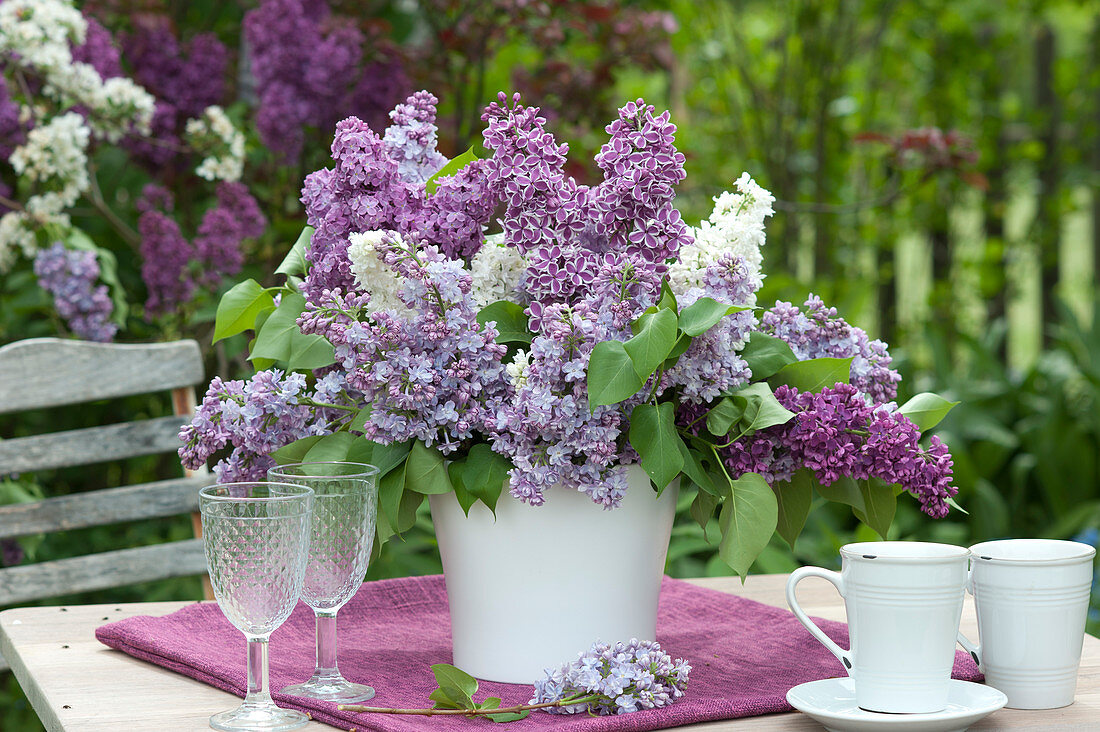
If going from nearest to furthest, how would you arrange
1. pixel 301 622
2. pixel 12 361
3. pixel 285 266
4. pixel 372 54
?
pixel 285 266, pixel 301 622, pixel 12 361, pixel 372 54

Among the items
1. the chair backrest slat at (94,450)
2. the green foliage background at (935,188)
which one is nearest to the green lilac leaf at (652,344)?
the chair backrest slat at (94,450)

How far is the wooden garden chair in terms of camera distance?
5.19 feet

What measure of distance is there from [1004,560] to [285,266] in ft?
1.97

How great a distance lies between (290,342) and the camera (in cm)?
95

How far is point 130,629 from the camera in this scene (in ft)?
3.50

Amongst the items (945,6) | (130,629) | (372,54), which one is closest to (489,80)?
(372,54)

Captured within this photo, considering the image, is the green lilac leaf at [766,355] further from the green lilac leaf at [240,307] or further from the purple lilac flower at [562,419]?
the green lilac leaf at [240,307]

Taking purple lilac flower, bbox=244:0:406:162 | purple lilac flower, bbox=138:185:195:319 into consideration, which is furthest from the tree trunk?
purple lilac flower, bbox=138:185:195:319

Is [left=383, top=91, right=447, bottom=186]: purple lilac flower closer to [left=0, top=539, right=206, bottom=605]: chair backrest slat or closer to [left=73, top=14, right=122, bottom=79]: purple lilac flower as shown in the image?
[left=0, top=539, right=206, bottom=605]: chair backrest slat

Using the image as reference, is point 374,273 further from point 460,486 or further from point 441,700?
point 441,700

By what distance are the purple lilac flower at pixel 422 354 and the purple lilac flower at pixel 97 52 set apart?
1.50 meters

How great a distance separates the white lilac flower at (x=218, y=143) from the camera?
2.05 metres

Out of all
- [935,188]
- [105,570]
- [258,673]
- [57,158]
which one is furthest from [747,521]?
[935,188]

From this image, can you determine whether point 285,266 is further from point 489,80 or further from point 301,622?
point 489,80
